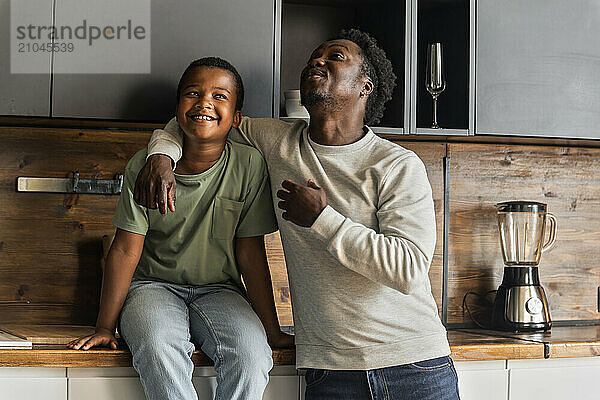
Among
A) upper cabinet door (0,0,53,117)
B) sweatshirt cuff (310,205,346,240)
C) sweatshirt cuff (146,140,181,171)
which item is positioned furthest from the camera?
upper cabinet door (0,0,53,117)

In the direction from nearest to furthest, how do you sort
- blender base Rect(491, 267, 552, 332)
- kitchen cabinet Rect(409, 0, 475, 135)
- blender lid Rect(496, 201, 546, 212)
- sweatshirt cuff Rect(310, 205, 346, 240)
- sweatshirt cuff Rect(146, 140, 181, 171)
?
sweatshirt cuff Rect(310, 205, 346, 240) < sweatshirt cuff Rect(146, 140, 181, 171) < kitchen cabinet Rect(409, 0, 475, 135) < blender base Rect(491, 267, 552, 332) < blender lid Rect(496, 201, 546, 212)

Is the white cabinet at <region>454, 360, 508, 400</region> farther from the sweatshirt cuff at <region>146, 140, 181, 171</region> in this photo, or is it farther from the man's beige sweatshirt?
the sweatshirt cuff at <region>146, 140, 181, 171</region>

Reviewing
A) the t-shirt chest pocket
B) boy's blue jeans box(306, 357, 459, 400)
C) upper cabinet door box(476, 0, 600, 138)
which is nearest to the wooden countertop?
boy's blue jeans box(306, 357, 459, 400)

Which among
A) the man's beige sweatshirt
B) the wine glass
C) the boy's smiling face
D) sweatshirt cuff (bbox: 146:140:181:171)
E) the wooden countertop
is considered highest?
the wine glass

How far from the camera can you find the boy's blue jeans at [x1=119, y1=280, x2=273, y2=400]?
1610mm

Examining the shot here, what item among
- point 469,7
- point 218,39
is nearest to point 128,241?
point 218,39

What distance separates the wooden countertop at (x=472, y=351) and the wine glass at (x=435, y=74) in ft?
1.97

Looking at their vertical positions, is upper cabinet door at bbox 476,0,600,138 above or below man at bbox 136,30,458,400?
above

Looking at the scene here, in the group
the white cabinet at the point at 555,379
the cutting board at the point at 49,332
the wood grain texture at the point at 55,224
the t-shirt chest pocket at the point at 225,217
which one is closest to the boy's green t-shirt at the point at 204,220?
the t-shirt chest pocket at the point at 225,217

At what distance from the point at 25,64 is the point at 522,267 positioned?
1.49 meters

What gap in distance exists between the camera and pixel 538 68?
2.19 metres

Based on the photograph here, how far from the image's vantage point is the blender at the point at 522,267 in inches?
90.5

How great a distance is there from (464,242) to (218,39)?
40.4 inches

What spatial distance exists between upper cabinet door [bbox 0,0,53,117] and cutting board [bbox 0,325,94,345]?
0.53 m
